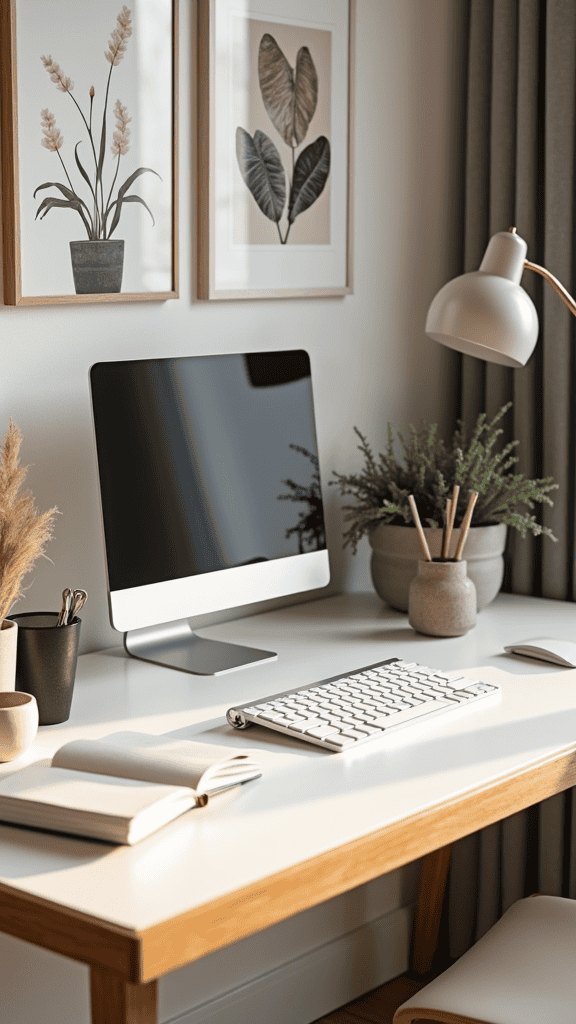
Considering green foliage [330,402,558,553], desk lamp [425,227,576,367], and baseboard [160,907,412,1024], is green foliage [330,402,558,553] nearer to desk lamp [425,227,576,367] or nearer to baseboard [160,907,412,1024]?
desk lamp [425,227,576,367]

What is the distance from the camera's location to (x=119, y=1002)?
3.93 feet

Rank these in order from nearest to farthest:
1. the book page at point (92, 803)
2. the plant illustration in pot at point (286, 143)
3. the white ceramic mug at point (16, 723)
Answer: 1. the book page at point (92, 803)
2. the white ceramic mug at point (16, 723)
3. the plant illustration in pot at point (286, 143)

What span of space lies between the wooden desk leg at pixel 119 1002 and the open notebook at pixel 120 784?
0.16 metres

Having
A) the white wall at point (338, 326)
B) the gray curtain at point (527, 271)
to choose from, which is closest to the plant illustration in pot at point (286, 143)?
the white wall at point (338, 326)

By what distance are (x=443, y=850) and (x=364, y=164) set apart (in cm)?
131

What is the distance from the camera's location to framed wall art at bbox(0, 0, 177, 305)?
1.70 metres

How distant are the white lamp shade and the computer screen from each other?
295 mm

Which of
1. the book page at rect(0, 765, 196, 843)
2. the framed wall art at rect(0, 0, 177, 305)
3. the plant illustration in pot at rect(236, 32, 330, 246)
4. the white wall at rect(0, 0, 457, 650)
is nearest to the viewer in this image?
the book page at rect(0, 765, 196, 843)

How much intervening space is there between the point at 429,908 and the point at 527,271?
126cm

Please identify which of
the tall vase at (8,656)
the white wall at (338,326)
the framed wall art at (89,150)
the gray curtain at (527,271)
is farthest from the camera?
the gray curtain at (527,271)

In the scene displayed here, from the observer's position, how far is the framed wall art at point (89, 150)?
1.70 meters

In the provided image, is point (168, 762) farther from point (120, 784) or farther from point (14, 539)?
point (14, 539)

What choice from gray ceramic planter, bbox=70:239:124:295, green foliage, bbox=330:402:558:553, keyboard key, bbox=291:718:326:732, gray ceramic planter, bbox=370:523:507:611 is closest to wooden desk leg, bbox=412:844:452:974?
gray ceramic planter, bbox=370:523:507:611

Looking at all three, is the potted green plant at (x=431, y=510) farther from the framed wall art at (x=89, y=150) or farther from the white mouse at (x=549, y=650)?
the framed wall art at (x=89, y=150)
